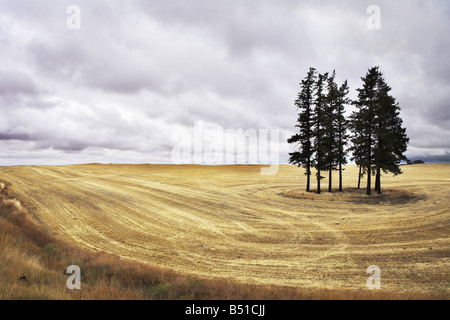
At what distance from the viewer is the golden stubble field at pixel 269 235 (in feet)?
30.2

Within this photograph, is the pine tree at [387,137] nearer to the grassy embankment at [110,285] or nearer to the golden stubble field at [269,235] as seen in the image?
the golden stubble field at [269,235]

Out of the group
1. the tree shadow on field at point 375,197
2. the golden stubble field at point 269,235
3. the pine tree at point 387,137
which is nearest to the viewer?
the golden stubble field at point 269,235

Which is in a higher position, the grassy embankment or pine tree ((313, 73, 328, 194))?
pine tree ((313, 73, 328, 194))

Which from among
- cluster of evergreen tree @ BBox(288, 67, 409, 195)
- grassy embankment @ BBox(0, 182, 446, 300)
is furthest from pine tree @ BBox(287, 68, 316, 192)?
grassy embankment @ BBox(0, 182, 446, 300)

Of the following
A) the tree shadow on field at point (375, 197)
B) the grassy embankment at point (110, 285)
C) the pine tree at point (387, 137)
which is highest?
the pine tree at point (387, 137)

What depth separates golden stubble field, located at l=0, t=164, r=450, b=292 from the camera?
920cm

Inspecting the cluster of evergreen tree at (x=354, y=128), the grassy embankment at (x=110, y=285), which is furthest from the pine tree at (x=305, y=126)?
the grassy embankment at (x=110, y=285)

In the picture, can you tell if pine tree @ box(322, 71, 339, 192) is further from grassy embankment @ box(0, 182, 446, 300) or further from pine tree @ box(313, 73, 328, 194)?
grassy embankment @ box(0, 182, 446, 300)

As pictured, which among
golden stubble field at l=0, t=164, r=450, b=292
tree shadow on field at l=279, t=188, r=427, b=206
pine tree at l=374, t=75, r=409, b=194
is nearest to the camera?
golden stubble field at l=0, t=164, r=450, b=292

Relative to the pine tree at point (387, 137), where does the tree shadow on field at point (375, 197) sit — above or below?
below

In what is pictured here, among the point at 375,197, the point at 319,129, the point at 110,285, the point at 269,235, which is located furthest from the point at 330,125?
the point at 110,285
